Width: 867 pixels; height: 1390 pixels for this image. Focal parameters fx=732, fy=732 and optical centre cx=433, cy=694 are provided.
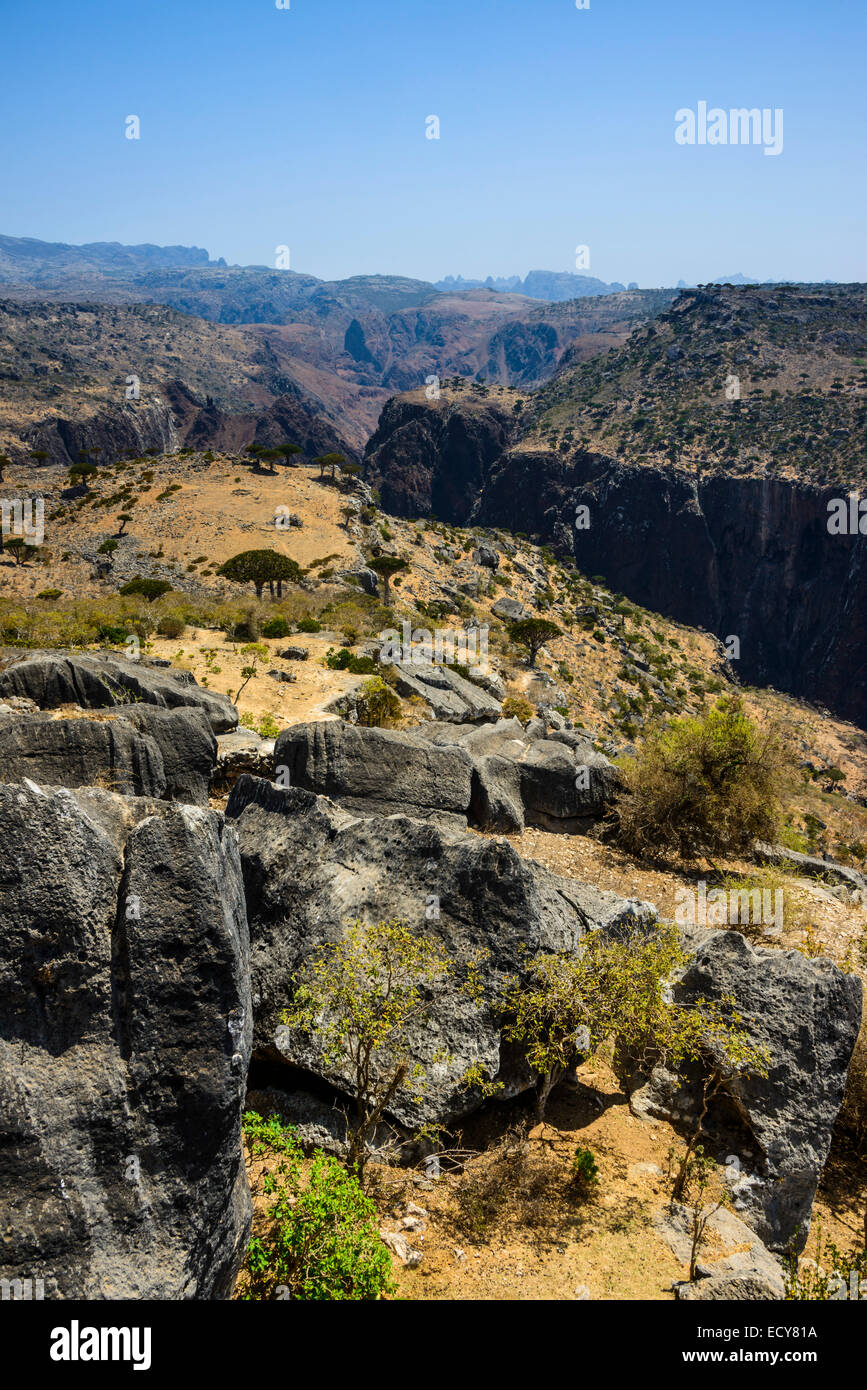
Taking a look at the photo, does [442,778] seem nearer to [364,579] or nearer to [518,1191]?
[518,1191]

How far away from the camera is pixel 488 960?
8.98 meters

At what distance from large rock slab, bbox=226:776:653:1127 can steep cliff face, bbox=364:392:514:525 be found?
141915 millimetres

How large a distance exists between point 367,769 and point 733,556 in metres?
106

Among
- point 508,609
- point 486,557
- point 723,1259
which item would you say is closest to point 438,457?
point 486,557

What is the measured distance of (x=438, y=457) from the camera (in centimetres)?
15212

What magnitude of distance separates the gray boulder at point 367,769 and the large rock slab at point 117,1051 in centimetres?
799

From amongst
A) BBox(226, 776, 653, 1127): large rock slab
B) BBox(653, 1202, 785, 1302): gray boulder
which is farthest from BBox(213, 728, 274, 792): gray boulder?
BBox(653, 1202, 785, 1302): gray boulder

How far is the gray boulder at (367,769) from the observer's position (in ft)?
45.3

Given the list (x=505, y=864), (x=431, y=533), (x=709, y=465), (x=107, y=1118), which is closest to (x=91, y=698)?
(x=505, y=864)

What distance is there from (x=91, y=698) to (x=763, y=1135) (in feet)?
44.2

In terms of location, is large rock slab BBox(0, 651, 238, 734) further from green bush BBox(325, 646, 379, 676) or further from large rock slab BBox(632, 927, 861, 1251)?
large rock slab BBox(632, 927, 861, 1251)

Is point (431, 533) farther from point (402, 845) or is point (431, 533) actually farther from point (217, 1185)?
point (217, 1185)

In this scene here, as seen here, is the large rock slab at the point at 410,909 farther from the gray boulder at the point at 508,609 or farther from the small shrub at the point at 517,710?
the gray boulder at the point at 508,609

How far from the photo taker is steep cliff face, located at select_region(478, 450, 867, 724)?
314 feet
